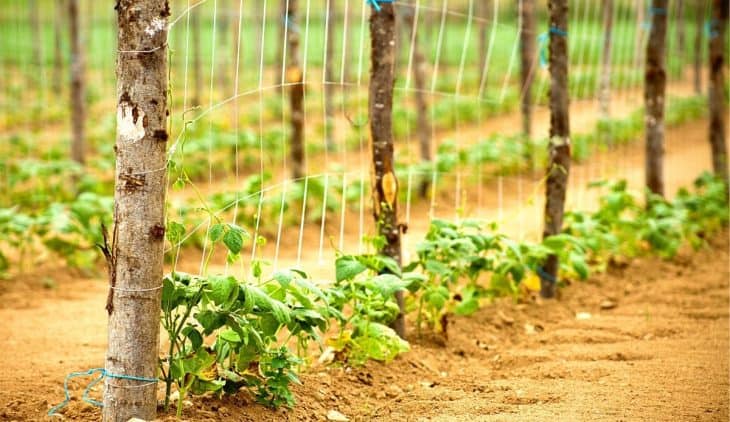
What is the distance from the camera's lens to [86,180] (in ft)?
28.2

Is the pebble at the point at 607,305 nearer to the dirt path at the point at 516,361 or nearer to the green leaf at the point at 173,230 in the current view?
the dirt path at the point at 516,361

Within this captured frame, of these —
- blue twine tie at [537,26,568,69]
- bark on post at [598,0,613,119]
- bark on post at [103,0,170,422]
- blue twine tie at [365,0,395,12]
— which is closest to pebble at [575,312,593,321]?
blue twine tie at [537,26,568,69]

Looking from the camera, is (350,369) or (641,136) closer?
(350,369)

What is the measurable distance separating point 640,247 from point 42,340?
16.4 ft

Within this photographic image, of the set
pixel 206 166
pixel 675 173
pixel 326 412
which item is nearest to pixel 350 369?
pixel 326 412

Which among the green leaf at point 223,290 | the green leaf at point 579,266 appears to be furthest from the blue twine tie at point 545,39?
the green leaf at point 223,290

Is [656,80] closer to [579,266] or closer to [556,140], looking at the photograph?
[556,140]

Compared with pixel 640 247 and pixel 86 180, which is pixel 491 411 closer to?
pixel 640 247

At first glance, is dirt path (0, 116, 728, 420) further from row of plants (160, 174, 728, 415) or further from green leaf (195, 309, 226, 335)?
green leaf (195, 309, 226, 335)

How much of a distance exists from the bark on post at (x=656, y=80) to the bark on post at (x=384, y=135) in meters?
4.04

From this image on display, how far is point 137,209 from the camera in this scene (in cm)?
336

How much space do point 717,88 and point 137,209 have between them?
25.5 feet

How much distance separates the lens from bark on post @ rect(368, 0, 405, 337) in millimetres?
4871

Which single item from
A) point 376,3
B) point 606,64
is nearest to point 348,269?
point 376,3
